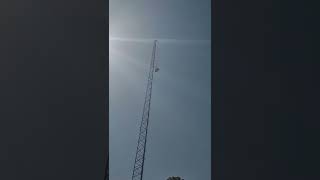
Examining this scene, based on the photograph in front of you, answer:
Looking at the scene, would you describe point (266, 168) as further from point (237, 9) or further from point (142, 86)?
point (142, 86)

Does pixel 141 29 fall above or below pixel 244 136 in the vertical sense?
above

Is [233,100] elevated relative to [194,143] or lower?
elevated

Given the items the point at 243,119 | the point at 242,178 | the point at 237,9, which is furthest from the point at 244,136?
the point at 237,9

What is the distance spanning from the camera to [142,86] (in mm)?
11367

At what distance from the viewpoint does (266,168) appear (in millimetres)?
2281
